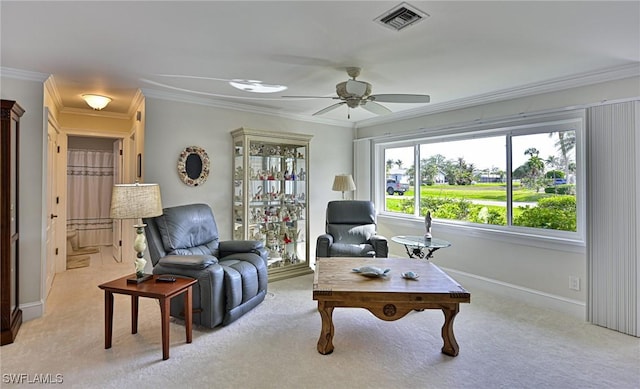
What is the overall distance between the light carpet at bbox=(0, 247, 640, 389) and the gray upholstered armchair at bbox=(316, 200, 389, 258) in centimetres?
88

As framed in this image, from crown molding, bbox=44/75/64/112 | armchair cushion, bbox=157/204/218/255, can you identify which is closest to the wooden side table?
armchair cushion, bbox=157/204/218/255

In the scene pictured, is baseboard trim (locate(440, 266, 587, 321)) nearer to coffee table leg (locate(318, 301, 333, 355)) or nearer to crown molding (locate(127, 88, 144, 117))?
coffee table leg (locate(318, 301, 333, 355))

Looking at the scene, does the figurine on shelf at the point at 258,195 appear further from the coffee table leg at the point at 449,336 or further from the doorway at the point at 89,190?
the doorway at the point at 89,190

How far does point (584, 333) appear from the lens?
2891 mm

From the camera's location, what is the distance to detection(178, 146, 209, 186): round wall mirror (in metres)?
3.99

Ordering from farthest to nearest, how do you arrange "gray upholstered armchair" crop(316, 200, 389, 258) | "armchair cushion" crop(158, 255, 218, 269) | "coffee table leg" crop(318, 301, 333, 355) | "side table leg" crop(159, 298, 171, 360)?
"gray upholstered armchair" crop(316, 200, 389, 258) < "armchair cushion" crop(158, 255, 218, 269) < "coffee table leg" crop(318, 301, 333, 355) < "side table leg" crop(159, 298, 171, 360)

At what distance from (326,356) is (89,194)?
624 centimetres

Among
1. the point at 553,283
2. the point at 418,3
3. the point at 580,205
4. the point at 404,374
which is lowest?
the point at 404,374

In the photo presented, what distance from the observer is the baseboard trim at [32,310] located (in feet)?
10.1

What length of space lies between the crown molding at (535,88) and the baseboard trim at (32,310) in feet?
15.6

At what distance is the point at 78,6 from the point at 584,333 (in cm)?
449

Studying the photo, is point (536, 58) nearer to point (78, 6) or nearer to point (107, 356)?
point (78, 6)

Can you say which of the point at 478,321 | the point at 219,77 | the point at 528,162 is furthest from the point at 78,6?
the point at 528,162

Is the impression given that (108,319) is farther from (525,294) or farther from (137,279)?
(525,294)
